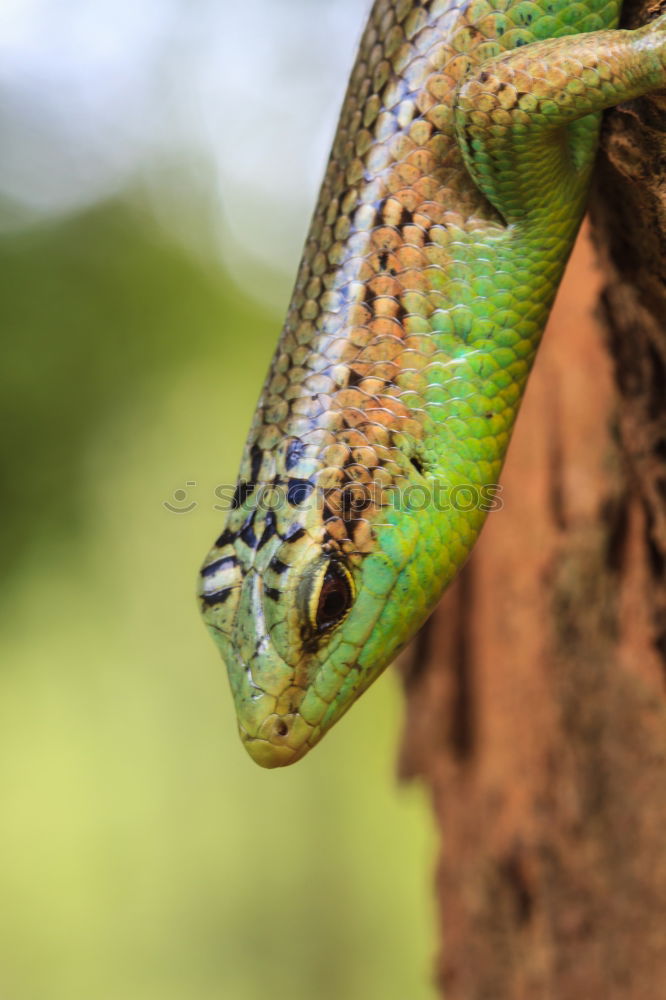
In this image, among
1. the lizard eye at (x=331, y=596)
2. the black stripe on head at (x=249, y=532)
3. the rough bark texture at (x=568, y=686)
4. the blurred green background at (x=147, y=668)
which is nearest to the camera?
the lizard eye at (x=331, y=596)

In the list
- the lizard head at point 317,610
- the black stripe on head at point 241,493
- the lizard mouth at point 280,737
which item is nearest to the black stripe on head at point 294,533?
the lizard head at point 317,610

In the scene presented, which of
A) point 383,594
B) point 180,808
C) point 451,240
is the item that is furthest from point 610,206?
point 180,808

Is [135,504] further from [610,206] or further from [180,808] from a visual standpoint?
[610,206]

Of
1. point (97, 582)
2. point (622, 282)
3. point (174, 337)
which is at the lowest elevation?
point (97, 582)

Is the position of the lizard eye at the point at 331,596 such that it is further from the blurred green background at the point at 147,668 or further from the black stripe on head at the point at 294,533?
the blurred green background at the point at 147,668

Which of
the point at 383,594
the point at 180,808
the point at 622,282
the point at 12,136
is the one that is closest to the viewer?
the point at 383,594

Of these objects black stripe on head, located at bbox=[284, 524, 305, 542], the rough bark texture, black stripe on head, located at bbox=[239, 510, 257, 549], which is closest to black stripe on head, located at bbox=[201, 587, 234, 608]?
black stripe on head, located at bbox=[239, 510, 257, 549]

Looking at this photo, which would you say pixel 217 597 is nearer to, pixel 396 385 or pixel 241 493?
pixel 241 493

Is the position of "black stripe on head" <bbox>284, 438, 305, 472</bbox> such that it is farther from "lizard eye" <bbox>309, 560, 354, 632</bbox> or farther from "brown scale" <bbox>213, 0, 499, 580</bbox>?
"lizard eye" <bbox>309, 560, 354, 632</bbox>
